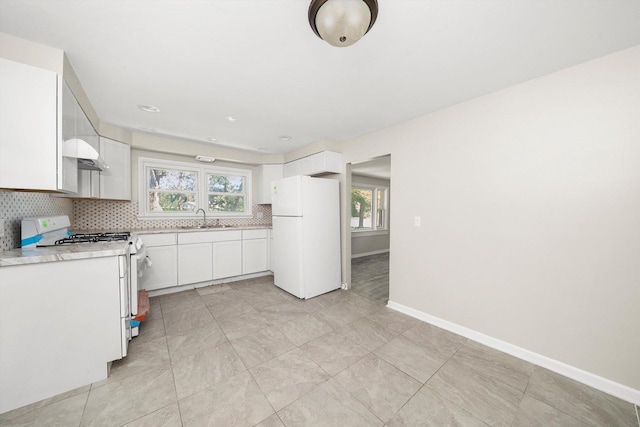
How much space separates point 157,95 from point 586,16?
324cm

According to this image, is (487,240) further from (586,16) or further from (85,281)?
(85,281)

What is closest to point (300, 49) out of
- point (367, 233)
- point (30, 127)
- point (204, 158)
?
point (30, 127)

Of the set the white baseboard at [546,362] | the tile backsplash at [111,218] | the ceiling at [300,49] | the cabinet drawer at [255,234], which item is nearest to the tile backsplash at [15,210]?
the tile backsplash at [111,218]

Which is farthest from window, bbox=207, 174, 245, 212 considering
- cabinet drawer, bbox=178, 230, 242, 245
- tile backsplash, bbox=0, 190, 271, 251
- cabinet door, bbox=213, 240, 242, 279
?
cabinet door, bbox=213, 240, 242, 279

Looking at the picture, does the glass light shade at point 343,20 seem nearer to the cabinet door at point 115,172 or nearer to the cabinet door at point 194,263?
the cabinet door at point 115,172

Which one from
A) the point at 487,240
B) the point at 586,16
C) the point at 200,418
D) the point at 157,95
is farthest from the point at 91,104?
the point at 487,240

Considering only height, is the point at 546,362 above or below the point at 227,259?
below

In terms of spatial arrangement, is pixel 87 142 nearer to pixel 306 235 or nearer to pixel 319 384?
pixel 306 235

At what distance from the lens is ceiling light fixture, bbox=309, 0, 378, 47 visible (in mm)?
1054

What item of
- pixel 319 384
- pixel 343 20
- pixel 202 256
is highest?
pixel 343 20

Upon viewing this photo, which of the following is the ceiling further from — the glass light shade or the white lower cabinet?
the white lower cabinet

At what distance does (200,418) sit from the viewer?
137 cm

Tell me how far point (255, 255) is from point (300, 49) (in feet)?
11.2

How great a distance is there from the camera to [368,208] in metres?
6.72
